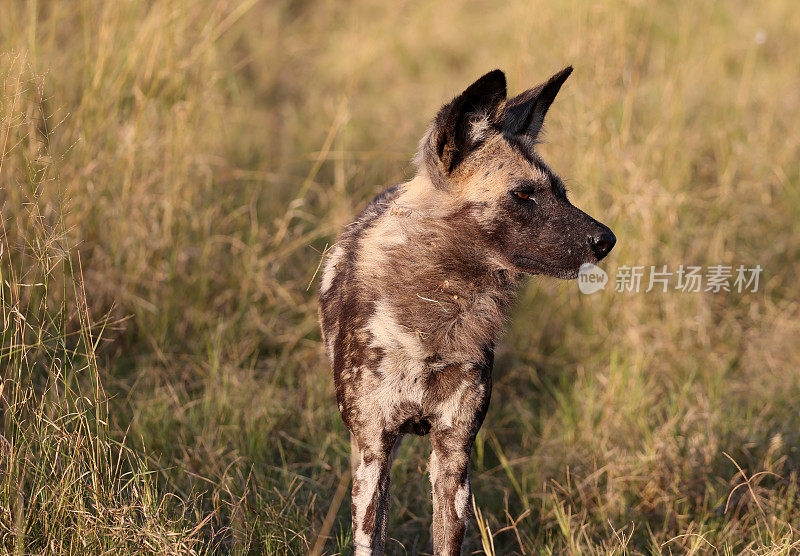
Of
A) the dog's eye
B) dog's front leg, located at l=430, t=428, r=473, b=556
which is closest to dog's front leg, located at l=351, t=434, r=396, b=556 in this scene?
dog's front leg, located at l=430, t=428, r=473, b=556

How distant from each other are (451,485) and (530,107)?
50.9 inches

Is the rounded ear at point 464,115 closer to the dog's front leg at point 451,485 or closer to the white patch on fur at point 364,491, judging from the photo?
the dog's front leg at point 451,485

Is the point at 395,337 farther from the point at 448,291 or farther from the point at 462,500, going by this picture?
the point at 462,500

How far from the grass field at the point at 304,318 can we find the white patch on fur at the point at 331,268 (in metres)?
0.67

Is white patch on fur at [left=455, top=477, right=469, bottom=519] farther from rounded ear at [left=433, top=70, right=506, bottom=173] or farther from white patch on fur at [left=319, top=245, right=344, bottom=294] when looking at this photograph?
rounded ear at [left=433, top=70, right=506, bottom=173]

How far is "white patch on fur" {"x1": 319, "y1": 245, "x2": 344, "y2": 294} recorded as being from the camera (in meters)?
2.88

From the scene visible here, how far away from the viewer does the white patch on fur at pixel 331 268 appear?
2881 mm

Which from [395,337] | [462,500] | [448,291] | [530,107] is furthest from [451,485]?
[530,107]

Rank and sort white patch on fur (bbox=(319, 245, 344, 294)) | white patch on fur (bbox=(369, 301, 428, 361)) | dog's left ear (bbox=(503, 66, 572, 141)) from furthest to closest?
white patch on fur (bbox=(319, 245, 344, 294)) → dog's left ear (bbox=(503, 66, 572, 141)) → white patch on fur (bbox=(369, 301, 428, 361))

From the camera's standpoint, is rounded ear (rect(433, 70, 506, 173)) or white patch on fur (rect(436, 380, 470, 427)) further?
white patch on fur (rect(436, 380, 470, 427))

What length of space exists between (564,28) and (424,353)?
3.18 metres

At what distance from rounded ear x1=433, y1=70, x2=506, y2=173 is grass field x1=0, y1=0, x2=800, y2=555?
2.11 feet

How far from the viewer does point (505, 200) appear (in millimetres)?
2482

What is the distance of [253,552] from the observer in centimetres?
264
